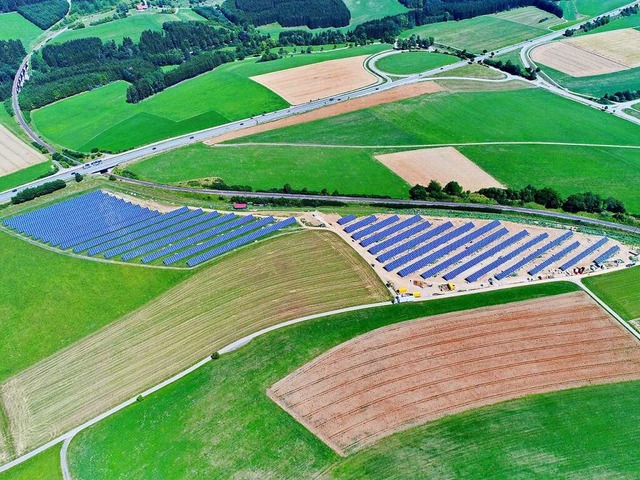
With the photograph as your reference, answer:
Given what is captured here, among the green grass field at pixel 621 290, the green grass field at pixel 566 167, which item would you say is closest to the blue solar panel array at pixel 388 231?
the green grass field at pixel 566 167

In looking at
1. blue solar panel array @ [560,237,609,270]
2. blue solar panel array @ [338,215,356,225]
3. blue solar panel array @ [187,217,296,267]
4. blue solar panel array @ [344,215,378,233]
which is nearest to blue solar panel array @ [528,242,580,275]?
blue solar panel array @ [560,237,609,270]

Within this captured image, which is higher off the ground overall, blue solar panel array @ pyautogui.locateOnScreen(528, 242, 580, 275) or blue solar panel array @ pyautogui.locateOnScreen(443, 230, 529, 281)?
blue solar panel array @ pyautogui.locateOnScreen(443, 230, 529, 281)

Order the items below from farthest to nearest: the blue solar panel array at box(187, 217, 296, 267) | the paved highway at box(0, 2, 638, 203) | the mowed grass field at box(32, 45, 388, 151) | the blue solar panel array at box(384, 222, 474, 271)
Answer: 1. the mowed grass field at box(32, 45, 388, 151)
2. the paved highway at box(0, 2, 638, 203)
3. the blue solar panel array at box(187, 217, 296, 267)
4. the blue solar panel array at box(384, 222, 474, 271)

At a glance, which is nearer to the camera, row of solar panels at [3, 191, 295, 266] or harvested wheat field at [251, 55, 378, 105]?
row of solar panels at [3, 191, 295, 266]

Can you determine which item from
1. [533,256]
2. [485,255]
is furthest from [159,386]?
[533,256]

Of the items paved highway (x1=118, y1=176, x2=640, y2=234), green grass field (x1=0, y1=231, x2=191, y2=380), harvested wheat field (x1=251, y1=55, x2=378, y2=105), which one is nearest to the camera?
green grass field (x1=0, y1=231, x2=191, y2=380)

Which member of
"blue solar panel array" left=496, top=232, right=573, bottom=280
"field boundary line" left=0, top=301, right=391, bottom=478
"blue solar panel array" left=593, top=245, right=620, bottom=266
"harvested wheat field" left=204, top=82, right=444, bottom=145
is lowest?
"blue solar panel array" left=593, top=245, right=620, bottom=266

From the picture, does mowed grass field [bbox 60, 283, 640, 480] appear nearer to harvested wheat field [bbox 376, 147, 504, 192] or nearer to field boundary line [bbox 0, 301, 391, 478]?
field boundary line [bbox 0, 301, 391, 478]
